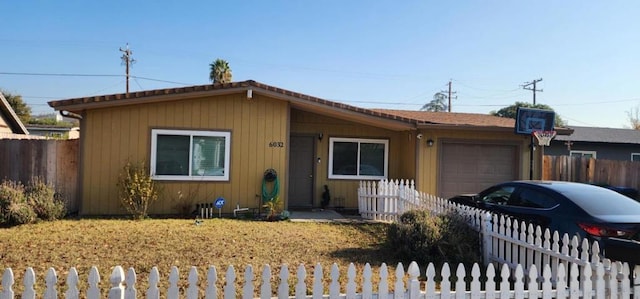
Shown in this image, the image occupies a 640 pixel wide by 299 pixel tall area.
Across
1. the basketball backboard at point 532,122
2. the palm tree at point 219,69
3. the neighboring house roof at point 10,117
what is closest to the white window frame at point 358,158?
the basketball backboard at point 532,122

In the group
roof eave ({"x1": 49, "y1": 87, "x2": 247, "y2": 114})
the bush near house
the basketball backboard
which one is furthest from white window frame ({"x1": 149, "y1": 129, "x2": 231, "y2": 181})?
the basketball backboard

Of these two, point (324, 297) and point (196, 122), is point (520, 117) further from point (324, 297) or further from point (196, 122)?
point (324, 297)

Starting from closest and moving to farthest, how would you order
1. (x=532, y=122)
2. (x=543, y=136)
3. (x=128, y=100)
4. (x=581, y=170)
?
(x=128, y=100), (x=543, y=136), (x=532, y=122), (x=581, y=170)

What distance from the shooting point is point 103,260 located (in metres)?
5.48

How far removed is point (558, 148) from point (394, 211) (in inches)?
636

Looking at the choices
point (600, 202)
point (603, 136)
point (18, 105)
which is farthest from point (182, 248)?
point (18, 105)

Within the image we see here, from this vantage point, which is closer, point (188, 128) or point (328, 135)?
point (188, 128)

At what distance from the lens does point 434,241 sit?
5.91 metres

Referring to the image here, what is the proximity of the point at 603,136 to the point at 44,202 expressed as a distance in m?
25.1

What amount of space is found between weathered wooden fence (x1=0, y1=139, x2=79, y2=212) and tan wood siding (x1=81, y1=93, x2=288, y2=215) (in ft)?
2.38

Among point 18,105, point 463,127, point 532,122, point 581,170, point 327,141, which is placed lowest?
point 581,170

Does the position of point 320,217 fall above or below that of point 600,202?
below

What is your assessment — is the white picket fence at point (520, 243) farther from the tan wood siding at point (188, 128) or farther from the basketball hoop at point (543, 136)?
the basketball hoop at point (543, 136)

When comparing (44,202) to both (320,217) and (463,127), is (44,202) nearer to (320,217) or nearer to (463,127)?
(320,217)
